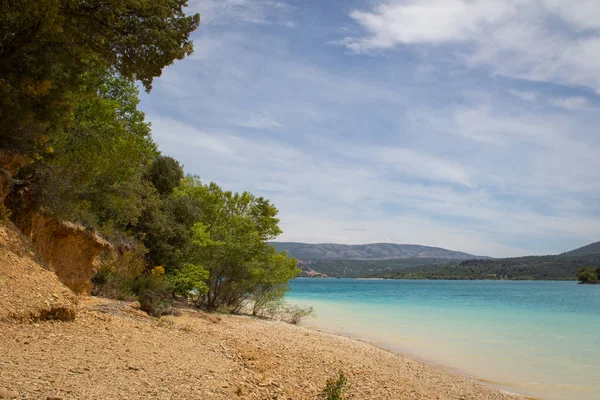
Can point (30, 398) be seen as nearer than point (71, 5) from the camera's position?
Yes

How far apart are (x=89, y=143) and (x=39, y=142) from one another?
11.0 feet

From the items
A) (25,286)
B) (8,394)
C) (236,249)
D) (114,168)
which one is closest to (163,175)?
(236,249)

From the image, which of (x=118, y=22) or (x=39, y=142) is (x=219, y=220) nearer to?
(x=39, y=142)

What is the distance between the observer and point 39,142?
10055 millimetres

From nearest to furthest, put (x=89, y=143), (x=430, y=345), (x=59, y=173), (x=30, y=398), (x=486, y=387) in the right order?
Result: (x=30, y=398) → (x=59, y=173) → (x=486, y=387) → (x=89, y=143) → (x=430, y=345)

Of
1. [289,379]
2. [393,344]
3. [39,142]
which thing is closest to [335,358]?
[289,379]

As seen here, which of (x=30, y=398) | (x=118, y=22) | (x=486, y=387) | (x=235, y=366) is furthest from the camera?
(x=486, y=387)

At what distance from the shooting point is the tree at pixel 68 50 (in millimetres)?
8625

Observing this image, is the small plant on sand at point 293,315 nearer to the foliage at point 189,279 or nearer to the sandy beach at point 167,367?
the foliage at point 189,279

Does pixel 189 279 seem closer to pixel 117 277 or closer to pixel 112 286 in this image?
pixel 117 277

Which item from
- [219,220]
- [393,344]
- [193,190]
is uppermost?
[193,190]

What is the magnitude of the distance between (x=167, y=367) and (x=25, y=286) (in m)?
3.55

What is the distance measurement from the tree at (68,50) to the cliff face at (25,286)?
8.08 ft

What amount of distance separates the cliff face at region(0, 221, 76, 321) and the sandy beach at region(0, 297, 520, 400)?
10.8 inches
